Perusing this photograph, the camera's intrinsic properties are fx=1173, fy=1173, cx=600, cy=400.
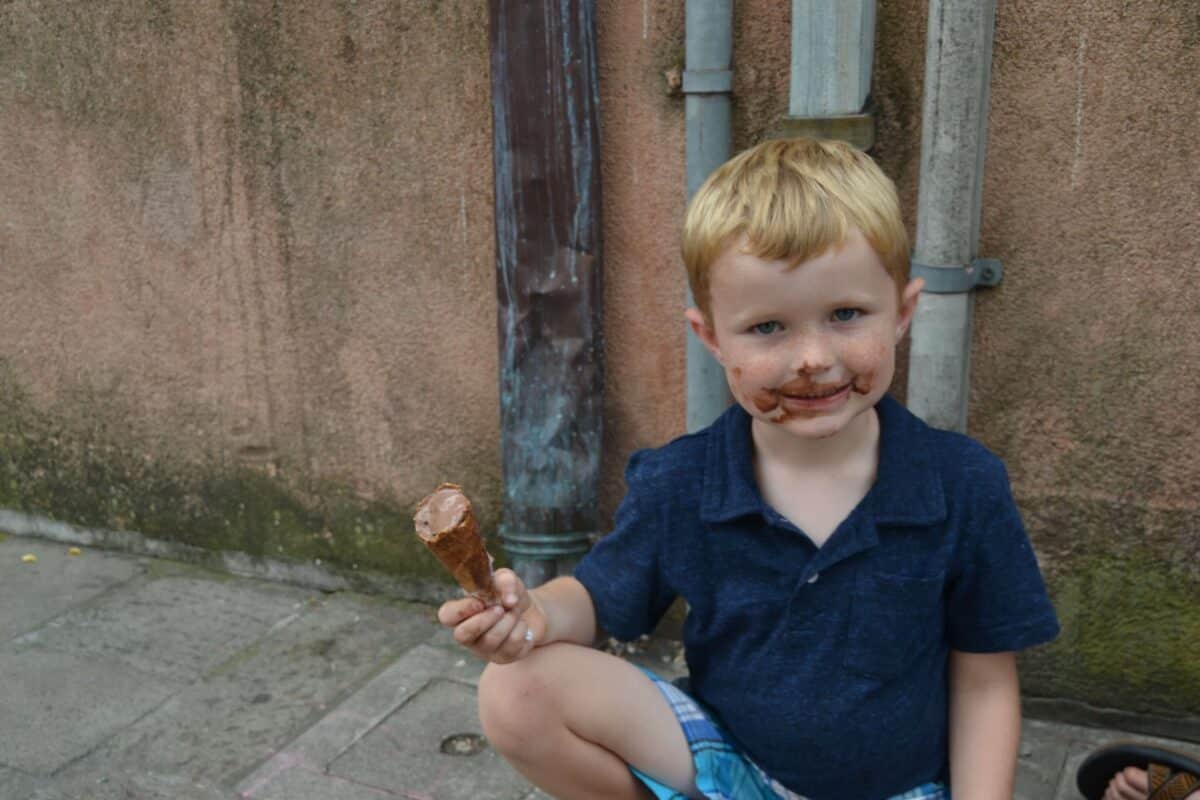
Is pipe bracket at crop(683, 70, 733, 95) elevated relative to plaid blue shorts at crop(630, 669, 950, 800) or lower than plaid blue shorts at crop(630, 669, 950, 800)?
elevated

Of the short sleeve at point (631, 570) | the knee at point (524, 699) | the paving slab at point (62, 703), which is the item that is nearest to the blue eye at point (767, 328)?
the short sleeve at point (631, 570)

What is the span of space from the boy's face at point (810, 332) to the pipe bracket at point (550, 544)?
130 centimetres

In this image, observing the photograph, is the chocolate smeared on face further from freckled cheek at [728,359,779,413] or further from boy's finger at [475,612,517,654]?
boy's finger at [475,612,517,654]

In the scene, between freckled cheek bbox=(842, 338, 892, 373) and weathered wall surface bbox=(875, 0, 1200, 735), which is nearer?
freckled cheek bbox=(842, 338, 892, 373)

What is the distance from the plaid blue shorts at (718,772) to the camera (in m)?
1.85

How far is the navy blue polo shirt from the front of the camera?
68.1 inches

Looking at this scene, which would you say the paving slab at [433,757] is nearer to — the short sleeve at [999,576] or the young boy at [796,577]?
the young boy at [796,577]

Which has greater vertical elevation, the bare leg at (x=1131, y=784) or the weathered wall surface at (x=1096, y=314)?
the weathered wall surface at (x=1096, y=314)

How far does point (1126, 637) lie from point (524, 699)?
5.00ft

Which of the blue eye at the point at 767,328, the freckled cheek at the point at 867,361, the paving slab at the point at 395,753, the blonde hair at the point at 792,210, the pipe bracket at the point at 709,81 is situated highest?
the pipe bracket at the point at 709,81

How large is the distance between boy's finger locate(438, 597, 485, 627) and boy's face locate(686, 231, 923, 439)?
0.49 meters

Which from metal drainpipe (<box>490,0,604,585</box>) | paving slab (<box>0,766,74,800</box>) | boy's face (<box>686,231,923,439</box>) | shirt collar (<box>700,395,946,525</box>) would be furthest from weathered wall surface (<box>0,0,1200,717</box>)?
paving slab (<box>0,766,74,800</box>)

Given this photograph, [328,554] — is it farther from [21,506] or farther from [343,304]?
[21,506]

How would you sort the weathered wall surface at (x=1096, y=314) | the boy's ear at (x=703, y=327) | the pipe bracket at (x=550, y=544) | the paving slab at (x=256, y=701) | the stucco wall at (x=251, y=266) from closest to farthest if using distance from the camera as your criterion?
the boy's ear at (x=703, y=327)
the weathered wall surface at (x=1096, y=314)
the paving slab at (x=256, y=701)
the pipe bracket at (x=550, y=544)
the stucco wall at (x=251, y=266)
